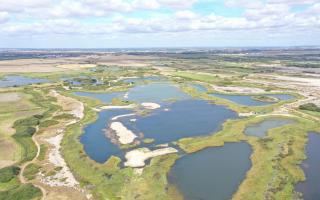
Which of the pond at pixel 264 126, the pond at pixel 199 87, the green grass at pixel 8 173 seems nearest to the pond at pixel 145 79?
the pond at pixel 199 87

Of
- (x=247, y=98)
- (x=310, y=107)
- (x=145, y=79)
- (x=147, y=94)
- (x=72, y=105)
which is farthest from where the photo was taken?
(x=145, y=79)

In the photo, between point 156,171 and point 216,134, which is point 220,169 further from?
point 216,134

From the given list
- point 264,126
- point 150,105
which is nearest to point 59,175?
point 264,126

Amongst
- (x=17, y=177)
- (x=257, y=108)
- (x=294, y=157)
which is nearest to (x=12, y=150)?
(x=17, y=177)

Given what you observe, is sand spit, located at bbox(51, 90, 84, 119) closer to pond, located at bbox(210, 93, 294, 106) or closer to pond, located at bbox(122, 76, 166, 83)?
pond, located at bbox(210, 93, 294, 106)

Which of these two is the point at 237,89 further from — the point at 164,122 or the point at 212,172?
the point at 212,172

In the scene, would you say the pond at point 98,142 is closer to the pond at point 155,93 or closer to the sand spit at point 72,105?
the sand spit at point 72,105
